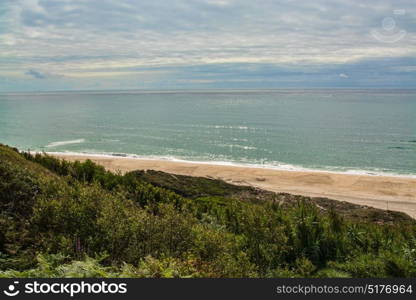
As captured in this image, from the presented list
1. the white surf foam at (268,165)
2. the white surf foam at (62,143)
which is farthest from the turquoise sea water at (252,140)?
the white surf foam at (268,165)

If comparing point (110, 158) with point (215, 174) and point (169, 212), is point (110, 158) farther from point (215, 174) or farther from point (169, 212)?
point (169, 212)

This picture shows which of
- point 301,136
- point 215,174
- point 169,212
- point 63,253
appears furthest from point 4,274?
point 301,136

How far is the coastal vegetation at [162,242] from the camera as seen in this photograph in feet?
29.8

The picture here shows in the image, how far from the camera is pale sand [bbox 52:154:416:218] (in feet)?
109

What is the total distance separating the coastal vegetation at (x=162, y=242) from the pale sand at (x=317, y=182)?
764 inches

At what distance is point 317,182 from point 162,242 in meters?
31.4

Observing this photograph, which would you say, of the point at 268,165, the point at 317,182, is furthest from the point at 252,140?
the point at 317,182

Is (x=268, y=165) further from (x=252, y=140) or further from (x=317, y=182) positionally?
(x=252, y=140)

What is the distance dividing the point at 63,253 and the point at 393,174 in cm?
4165

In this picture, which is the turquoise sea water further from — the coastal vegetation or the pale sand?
the coastal vegetation

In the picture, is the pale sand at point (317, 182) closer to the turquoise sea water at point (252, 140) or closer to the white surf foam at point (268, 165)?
the white surf foam at point (268, 165)

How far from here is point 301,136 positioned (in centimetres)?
6900

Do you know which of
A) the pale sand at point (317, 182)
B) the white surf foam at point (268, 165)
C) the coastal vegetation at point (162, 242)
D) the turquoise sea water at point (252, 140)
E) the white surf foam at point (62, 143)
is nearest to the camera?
the coastal vegetation at point (162, 242)

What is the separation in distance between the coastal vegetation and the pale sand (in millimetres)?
19400
